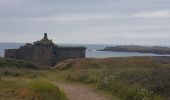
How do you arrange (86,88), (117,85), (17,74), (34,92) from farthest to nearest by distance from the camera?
1. (17,74)
2. (86,88)
3. (117,85)
4. (34,92)

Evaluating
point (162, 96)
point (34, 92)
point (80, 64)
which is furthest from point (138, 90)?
point (80, 64)

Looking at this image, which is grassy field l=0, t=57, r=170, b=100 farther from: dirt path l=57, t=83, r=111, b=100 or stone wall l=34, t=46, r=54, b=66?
stone wall l=34, t=46, r=54, b=66

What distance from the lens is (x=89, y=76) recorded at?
2267 centimetres

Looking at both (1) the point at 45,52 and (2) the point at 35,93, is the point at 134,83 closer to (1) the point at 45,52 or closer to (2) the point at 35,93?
(2) the point at 35,93

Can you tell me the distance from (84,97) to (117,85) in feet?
6.52

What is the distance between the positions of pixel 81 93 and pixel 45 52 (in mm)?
17250

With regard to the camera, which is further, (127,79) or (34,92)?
(127,79)

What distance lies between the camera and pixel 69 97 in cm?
1667

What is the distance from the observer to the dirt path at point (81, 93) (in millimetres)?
16750

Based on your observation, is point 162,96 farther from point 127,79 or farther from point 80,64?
point 80,64

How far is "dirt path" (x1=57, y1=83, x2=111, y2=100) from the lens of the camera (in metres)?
16.8

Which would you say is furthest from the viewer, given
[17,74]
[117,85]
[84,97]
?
[17,74]

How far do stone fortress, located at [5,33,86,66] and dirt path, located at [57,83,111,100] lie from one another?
14.6 metres

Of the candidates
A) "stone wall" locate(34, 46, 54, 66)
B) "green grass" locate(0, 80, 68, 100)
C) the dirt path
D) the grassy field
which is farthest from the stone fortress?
"green grass" locate(0, 80, 68, 100)
